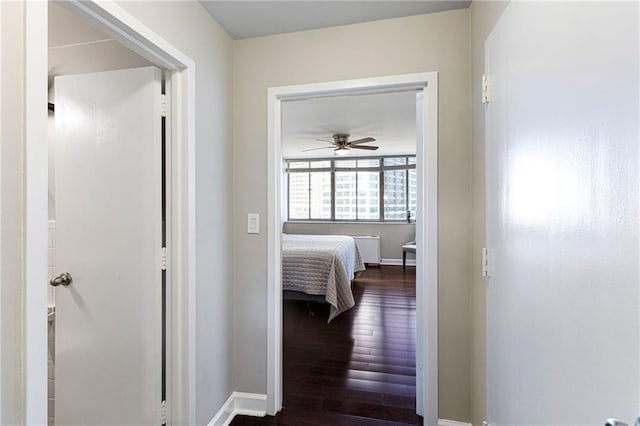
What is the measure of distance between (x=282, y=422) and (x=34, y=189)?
5.89 feet

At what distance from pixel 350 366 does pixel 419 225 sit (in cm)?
139

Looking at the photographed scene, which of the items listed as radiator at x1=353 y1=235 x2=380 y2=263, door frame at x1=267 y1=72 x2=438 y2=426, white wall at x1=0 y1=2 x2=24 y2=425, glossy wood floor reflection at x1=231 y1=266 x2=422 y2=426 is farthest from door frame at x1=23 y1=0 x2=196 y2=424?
radiator at x1=353 y1=235 x2=380 y2=263

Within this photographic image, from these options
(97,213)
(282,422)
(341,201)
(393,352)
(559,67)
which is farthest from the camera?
(341,201)

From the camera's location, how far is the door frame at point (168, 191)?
34.2 inches

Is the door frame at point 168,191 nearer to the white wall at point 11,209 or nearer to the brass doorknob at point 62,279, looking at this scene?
the white wall at point 11,209

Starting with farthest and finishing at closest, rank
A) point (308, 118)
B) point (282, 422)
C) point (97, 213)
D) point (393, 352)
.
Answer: point (308, 118) → point (393, 352) → point (282, 422) → point (97, 213)

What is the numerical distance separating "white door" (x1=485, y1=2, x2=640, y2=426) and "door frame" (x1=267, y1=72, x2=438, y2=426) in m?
0.52

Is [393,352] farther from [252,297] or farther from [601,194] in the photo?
[601,194]

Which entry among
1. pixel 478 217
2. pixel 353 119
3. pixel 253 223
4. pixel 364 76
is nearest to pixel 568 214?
pixel 478 217

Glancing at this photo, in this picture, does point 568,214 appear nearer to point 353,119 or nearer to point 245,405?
point 245,405

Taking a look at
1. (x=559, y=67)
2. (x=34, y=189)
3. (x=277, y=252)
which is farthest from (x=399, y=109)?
(x=34, y=189)

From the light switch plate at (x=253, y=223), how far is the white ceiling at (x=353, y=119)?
129 cm

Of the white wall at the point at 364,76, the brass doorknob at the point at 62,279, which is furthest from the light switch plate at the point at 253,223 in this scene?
the brass doorknob at the point at 62,279

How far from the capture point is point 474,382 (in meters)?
1.63
